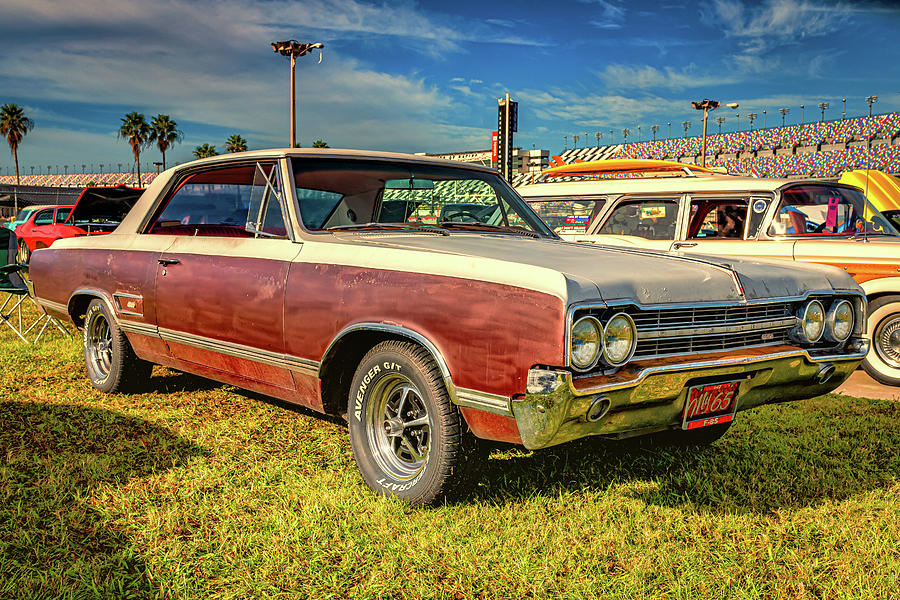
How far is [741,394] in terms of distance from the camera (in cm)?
321

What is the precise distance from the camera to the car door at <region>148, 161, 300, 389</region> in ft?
12.2

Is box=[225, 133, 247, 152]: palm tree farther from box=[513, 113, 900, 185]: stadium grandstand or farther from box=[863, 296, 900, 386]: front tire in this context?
box=[863, 296, 900, 386]: front tire

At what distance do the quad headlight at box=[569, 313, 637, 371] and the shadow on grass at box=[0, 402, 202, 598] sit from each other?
1690 mm

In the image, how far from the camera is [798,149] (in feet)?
204

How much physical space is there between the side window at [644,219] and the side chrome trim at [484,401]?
188 inches

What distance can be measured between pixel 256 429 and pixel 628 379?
2.56 meters

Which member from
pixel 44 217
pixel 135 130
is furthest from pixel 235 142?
pixel 44 217

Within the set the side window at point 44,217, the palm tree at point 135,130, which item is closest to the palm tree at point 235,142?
the palm tree at point 135,130

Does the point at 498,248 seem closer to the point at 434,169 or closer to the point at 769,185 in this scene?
the point at 434,169

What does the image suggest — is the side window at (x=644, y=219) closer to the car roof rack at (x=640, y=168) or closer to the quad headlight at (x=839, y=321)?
the car roof rack at (x=640, y=168)

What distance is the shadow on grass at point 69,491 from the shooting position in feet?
8.56

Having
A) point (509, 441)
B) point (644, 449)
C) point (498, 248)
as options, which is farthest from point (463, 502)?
point (644, 449)

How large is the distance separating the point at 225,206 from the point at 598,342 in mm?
2836

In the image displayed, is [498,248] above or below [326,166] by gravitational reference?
below
